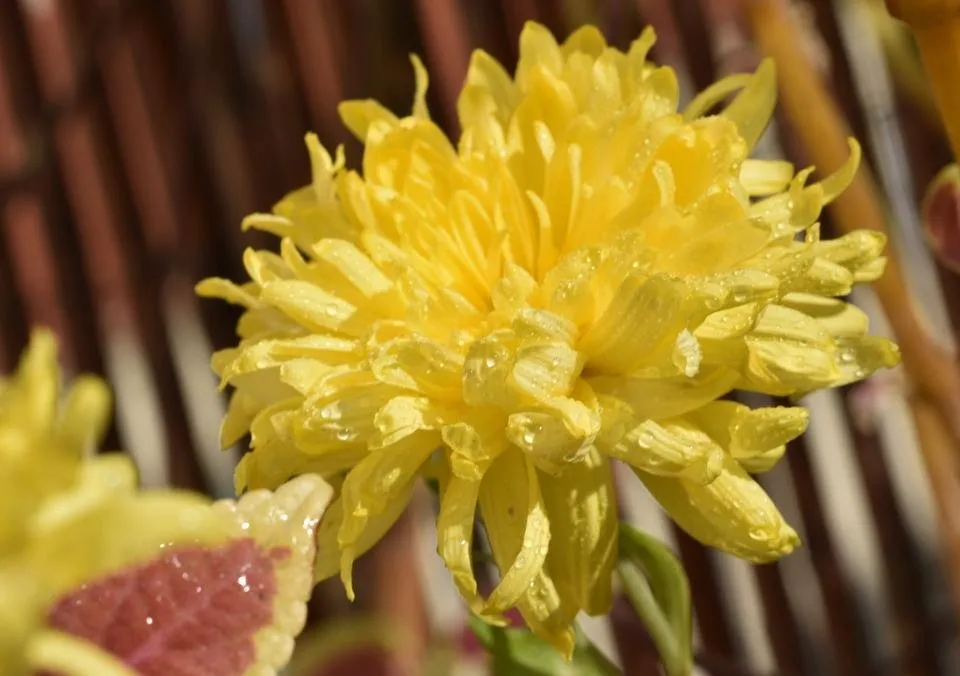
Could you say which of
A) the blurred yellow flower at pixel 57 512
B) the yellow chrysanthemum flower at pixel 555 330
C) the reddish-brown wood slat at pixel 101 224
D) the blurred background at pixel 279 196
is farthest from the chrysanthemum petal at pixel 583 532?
the reddish-brown wood slat at pixel 101 224

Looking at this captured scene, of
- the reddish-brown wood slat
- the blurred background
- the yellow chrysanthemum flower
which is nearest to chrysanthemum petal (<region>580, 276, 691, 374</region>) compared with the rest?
the yellow chrysanthemum flower

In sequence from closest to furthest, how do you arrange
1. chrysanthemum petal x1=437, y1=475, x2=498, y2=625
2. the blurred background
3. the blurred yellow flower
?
the blurred yellow flower → chrysanthemum petal x1=437, y1=475, x2=498, y2=625 → the blurred background

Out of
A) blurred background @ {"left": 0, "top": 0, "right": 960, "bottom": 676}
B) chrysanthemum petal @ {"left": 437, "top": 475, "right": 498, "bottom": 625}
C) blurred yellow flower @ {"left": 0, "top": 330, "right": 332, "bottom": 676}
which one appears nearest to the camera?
blurred yellow flower @ {"left": 0, "top": 330, "right": 332, "bottom": 676}

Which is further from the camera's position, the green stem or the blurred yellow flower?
the green stem

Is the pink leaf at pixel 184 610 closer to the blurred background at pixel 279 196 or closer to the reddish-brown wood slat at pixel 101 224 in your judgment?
the blurred background at pixel 279 196

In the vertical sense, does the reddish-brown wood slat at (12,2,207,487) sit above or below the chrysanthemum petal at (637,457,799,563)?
above

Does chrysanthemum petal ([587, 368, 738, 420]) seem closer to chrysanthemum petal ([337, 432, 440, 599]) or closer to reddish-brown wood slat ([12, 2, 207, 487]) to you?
chrysanthemum petal ([337, 432, 440, 599])

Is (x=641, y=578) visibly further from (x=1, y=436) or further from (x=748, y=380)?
(x=1, y=436)
